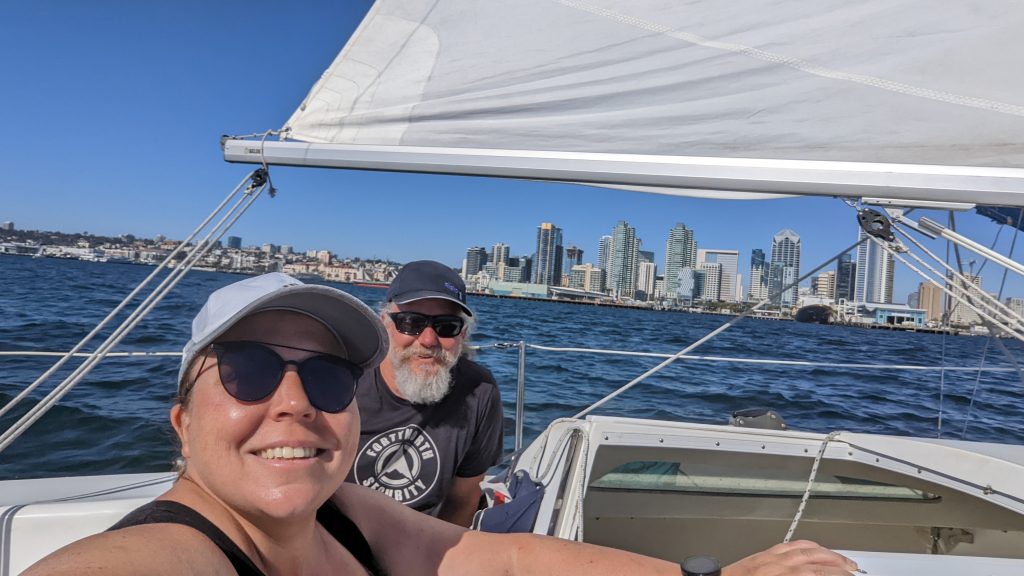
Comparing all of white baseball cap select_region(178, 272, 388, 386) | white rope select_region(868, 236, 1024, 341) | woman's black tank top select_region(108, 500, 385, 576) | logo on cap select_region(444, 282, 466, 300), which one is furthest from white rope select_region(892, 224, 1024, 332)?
woman's black tank top select_region(108, 500, 385, 576)

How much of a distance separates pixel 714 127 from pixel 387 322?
A: 1253 mm

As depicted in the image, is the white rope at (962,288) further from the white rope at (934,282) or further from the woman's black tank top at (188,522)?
the woman's black tank top at (188,522)

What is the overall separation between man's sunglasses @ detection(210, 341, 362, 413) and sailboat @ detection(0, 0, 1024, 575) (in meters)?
0.90

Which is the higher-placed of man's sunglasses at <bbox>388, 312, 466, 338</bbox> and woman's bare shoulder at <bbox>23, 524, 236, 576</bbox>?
man's sunglasses at <bbox>388, 312, 466, 338</bbox>

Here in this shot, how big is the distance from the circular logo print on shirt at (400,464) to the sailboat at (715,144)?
42cm

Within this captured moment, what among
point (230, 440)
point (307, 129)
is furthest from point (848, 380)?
point (230, 440)

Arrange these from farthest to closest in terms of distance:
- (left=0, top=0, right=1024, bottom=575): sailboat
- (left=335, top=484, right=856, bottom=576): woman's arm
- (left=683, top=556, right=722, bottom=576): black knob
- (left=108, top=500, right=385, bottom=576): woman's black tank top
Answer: (left=0, top=0, right=1024, bottom=575): sailboat, (left=335, top=484, right=856, bottom=576): woman's arm, (left=683, top=556, right=722, bottom=576): black knob, (left=108, top=500, right=385, bottom=576): woman's black tank top

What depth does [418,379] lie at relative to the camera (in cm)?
201

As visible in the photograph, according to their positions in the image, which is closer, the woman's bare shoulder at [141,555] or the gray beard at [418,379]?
the woman's bare shoulder at [141,555]

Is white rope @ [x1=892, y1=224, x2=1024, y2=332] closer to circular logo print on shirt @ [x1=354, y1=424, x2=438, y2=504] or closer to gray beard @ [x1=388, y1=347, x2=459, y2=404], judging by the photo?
gray beard @ [x1=388, y1=347, x2=459, y2=404]

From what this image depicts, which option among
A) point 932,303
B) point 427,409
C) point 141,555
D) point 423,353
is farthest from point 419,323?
point 932,303

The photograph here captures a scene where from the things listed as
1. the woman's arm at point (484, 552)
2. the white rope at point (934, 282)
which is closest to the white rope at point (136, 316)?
the woman's arm at point (484, 552)

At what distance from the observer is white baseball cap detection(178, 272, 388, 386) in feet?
2.75

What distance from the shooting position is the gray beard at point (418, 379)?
2.01 meters
